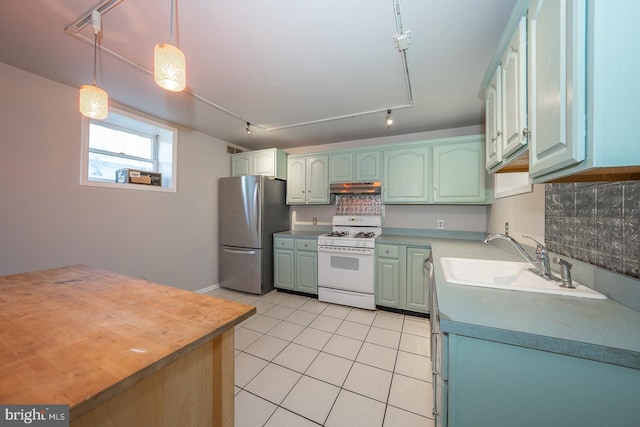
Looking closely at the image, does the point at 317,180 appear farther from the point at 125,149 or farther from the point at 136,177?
the point at 125,149

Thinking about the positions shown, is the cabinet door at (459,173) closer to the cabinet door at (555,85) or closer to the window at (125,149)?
the cabinet door at (555,85)

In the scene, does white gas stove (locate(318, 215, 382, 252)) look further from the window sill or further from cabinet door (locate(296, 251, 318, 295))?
the window sill

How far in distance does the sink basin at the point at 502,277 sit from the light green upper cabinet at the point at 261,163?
104 inches

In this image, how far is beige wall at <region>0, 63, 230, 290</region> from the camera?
5.96ft

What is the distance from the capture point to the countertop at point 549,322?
0.61 metres

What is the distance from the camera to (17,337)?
0.69m

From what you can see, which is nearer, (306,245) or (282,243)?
(306,245)

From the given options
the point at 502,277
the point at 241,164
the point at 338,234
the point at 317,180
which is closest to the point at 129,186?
the point at 241,164

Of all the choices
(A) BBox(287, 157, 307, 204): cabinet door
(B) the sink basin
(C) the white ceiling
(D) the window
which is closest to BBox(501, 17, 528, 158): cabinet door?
(C) the white ceiling

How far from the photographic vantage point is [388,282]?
8.89ft

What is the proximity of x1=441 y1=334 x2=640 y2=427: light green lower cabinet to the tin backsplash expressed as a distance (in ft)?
1.55

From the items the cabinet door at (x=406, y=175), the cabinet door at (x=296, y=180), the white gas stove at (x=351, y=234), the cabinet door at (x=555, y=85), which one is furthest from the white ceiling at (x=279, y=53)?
the white gas stove at (x=351, y=234)

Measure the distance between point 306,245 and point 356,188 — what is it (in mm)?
1052

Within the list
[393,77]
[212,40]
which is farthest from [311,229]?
[212,40]
